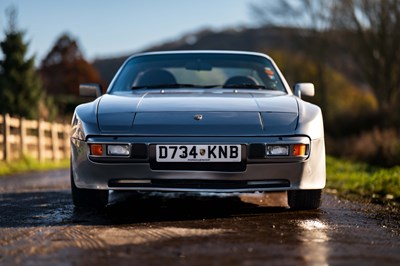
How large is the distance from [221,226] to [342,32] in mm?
27600

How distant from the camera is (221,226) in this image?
4.22m

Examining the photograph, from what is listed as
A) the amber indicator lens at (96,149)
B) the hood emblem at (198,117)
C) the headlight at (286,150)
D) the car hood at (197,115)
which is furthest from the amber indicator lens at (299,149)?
the amber indicator lens at (96,149)

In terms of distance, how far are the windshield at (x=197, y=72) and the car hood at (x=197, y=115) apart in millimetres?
849

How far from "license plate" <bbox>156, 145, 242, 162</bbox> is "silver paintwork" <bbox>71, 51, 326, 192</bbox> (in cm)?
5

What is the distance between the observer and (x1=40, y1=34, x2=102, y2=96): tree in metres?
65.6

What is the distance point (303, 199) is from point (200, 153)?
1.03 m

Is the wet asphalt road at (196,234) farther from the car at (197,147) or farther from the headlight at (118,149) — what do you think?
the headlight at (118,149)

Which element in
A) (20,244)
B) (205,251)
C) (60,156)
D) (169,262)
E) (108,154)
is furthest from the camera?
(60,156)

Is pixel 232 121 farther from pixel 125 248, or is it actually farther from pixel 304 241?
pixel 125 248

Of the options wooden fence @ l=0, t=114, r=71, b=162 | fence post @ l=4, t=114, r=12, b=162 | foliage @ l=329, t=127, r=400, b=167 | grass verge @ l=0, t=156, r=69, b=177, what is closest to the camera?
grass verge @ l=0, t=156, r=69, b=177

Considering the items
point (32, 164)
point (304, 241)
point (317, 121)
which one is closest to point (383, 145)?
point (32, 164)

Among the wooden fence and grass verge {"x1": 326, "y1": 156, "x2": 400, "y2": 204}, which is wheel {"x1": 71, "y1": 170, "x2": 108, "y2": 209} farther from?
the wooden fence

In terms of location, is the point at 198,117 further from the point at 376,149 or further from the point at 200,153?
the point at 376,149

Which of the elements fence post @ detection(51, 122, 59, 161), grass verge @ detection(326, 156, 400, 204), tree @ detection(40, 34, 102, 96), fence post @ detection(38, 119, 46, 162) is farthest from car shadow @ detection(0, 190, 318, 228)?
tree @ detection(40, 34, 102, 96)
